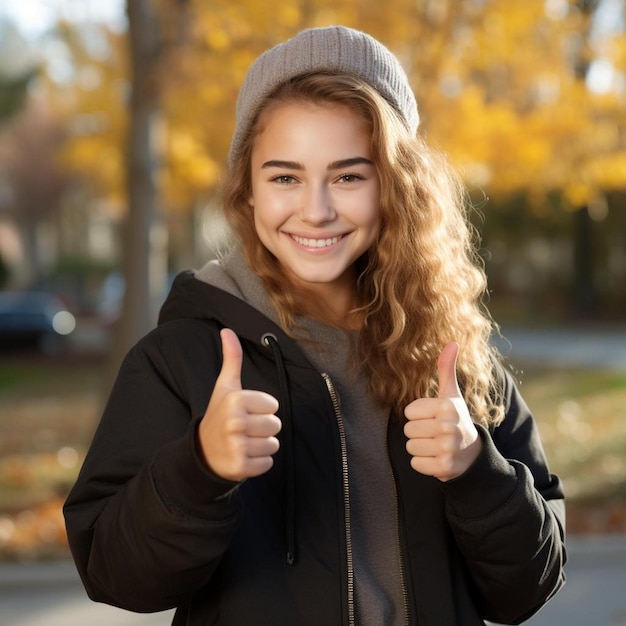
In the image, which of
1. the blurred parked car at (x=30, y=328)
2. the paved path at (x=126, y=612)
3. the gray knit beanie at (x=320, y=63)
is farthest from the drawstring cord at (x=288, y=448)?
the blurred parked car at (x=30, y=328)

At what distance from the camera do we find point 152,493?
67.7 inches

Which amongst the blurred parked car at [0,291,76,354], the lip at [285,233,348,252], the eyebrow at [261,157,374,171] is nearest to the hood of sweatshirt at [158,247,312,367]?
the lip at [285,233,348,252]

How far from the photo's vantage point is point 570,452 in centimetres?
913

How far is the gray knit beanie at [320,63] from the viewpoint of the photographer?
6.82 feet

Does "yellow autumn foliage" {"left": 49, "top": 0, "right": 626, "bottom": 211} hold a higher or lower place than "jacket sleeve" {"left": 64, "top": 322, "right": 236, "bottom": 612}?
higher

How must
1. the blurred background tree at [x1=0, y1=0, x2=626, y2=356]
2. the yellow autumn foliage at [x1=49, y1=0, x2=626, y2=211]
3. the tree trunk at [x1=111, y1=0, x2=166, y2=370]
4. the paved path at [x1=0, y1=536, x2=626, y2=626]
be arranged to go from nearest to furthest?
the paved path at [x1=0, y1=536, x2=626, y2=626] < the tree trunk at [x1=111, y1=0, x2=166, y2=370] < the blurred background tree at [x1=0, y1=0, x2=626, y2=356] < the yellow autumn foliage at [x1=49, y1=0, x2=626, y2=211]

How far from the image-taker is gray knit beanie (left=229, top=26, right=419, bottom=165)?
2.08m

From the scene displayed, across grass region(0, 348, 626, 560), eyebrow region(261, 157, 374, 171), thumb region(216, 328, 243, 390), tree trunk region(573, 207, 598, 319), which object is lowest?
thumb region(216, 328, 243, 390)

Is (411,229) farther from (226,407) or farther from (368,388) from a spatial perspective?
(226,407)

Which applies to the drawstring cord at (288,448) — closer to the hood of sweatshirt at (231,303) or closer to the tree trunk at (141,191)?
the hood of sweatshirt at (231,303)

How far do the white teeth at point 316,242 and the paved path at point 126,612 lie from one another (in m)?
3.44

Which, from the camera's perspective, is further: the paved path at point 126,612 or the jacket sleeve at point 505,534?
the paved path at point 126,612

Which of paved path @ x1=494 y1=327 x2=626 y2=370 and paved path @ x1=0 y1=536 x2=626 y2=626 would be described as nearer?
paved path @ x1=0 y1=536 x2=626 y2=626

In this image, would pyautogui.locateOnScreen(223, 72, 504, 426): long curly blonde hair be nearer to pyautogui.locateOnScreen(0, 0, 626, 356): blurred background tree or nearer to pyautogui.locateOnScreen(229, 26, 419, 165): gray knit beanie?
pyautogui.locateOnScreen(229, 26, 419, 165): gray knit beanie
